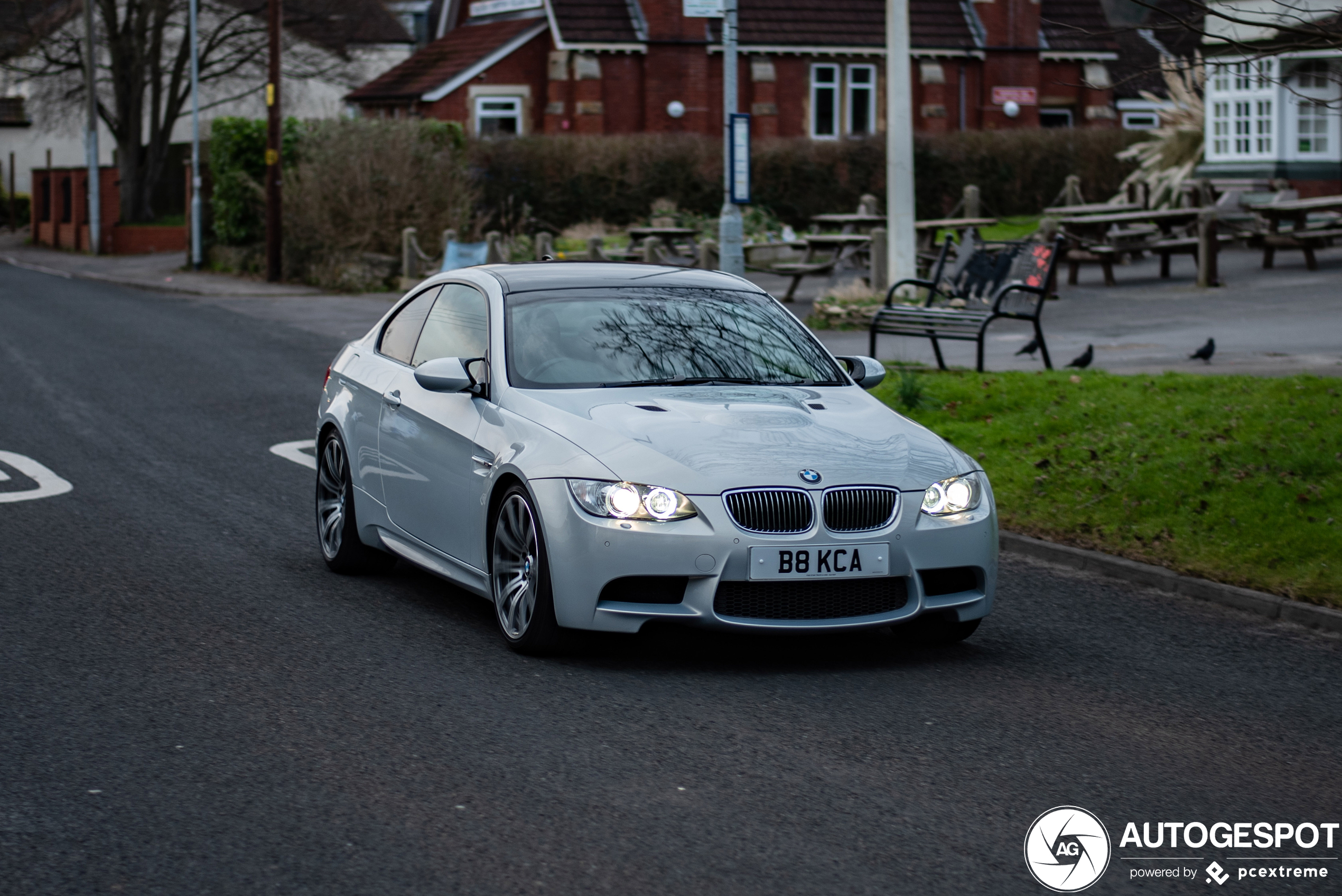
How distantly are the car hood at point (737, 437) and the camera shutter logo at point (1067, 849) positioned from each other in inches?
75.4

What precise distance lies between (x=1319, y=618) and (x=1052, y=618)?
1155mm

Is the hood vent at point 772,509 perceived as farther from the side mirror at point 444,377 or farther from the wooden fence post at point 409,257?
the wooden fence post at point 409,257

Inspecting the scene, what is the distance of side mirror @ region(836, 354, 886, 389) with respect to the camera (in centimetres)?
802

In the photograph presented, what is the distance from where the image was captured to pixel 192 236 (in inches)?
1607

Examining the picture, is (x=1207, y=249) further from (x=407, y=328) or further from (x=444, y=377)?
(x=444, y=377)

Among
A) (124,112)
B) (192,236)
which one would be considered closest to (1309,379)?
(192,236)

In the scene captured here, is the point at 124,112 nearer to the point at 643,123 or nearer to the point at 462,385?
the point at 643,123

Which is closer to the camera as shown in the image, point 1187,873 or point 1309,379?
point 1187,873

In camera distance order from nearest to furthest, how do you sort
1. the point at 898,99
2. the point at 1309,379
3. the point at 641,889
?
the point at 641,889 → the point at 1309,379 → the point at 898,99

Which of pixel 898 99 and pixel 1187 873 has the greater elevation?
pixel 898 99

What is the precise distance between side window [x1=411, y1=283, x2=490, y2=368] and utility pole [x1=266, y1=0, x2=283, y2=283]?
82.5 feet

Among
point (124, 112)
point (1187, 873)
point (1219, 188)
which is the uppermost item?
point (124, 112)

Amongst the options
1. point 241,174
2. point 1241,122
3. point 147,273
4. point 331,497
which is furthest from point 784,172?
point 331,497

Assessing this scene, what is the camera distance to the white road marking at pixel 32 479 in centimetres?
1088
